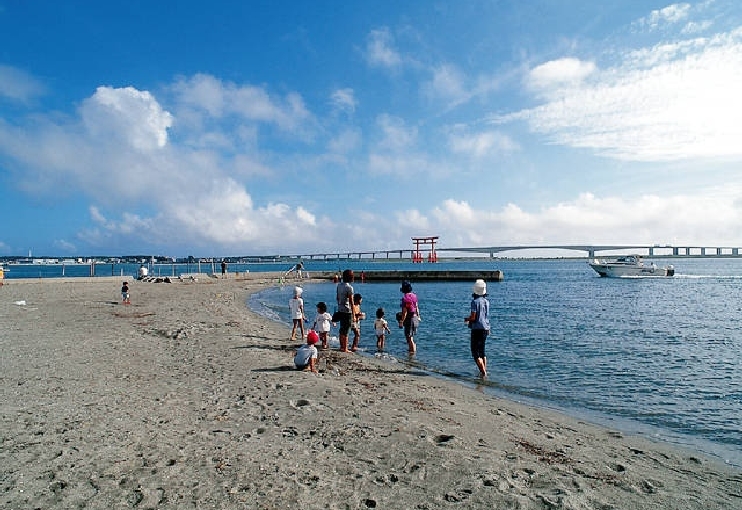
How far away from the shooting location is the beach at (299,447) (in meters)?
4.45

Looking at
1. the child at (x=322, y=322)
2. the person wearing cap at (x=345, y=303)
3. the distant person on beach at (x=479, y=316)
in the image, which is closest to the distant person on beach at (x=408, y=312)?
the person wearing cap at (x=345, y=303)

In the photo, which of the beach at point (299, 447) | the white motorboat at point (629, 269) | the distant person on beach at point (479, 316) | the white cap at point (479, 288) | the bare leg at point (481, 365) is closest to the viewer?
the beach at point (299, 447)

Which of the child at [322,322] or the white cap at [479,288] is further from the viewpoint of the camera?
the child at [322,322]

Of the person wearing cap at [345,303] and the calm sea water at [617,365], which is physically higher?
the person wearing cap at [345,303]

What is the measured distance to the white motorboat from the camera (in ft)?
238

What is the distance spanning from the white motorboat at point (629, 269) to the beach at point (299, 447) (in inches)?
2926

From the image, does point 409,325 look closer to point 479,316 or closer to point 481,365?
point 481,365

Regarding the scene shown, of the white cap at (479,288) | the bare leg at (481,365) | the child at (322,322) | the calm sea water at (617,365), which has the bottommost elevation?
the calm sea water at (617,365)

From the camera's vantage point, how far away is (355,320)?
13867 mm

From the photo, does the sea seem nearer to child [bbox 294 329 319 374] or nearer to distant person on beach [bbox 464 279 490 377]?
distant person on beach [bbox 464 279 490 377]

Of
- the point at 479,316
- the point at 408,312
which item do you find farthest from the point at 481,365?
the point at 408,312

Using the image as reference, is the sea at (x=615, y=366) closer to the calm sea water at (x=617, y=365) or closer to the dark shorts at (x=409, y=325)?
the calm sea water at (x=617, y=365)

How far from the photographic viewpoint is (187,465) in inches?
196

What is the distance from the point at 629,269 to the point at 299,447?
7952cm
